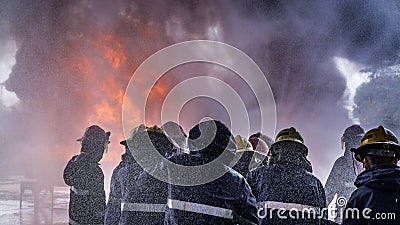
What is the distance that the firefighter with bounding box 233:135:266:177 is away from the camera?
3.57 meters

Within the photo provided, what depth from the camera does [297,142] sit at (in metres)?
3.21

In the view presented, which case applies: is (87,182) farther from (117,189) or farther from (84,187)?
(117,189)

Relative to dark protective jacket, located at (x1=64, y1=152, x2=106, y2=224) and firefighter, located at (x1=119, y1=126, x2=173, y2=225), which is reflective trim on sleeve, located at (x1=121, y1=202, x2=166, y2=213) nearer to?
firefighter, located at (x1=119, y1=126, x2=173, y2=225)

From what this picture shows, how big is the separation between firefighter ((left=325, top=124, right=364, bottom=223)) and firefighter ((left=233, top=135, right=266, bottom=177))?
0.90 m

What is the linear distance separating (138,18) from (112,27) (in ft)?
2.45

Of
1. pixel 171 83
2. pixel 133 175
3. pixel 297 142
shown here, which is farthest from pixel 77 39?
pixel 297 142

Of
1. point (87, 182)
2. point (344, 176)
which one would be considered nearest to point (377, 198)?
point (344, 176)

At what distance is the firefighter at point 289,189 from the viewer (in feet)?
10.1

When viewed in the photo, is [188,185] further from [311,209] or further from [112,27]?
[112,27]

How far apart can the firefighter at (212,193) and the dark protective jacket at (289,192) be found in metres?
0.51

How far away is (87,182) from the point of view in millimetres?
4445

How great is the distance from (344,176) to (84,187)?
2796 millimetres

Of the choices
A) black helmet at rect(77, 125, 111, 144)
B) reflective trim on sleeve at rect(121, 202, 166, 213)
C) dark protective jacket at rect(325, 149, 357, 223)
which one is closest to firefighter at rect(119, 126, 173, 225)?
reflective trim on sleeve at rect(121, 202, 166, 213)
